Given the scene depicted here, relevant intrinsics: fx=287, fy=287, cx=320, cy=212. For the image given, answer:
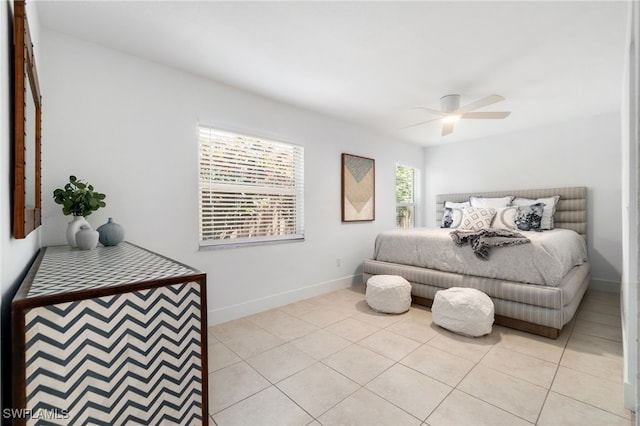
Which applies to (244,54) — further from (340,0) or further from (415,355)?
(415,355)

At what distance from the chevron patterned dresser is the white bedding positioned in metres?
2.75

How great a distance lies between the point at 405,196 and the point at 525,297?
311cm

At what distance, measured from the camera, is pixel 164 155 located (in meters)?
2.50

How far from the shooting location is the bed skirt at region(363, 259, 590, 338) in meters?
2.40

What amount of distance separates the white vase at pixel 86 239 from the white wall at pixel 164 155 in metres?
0.46

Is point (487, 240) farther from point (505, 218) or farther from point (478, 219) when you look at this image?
point (505, 218)

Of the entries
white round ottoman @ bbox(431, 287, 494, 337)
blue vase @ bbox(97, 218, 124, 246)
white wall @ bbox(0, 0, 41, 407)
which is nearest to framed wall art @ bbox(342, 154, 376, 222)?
white round ottoman @ bbox(431, 287, 494, 337)

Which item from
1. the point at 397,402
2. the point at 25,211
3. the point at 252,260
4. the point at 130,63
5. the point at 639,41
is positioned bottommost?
the point at 397,402

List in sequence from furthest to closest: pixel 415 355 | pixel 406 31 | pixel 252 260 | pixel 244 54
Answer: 1. pixel 252 260
2. pixel 244 54
3. pixel 415 355
4. pixel 406 31

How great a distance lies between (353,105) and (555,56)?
1896 mm

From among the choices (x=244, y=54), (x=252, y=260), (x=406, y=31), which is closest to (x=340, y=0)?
(x=406, y=31)

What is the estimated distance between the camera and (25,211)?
1046 millimetres

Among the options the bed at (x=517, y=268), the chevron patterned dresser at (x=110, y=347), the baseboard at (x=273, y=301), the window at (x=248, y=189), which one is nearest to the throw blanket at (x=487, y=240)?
the bed at (x=517, y=268)

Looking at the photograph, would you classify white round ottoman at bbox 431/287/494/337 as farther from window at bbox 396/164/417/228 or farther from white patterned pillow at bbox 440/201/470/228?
window at bbox 396/164/417/228
